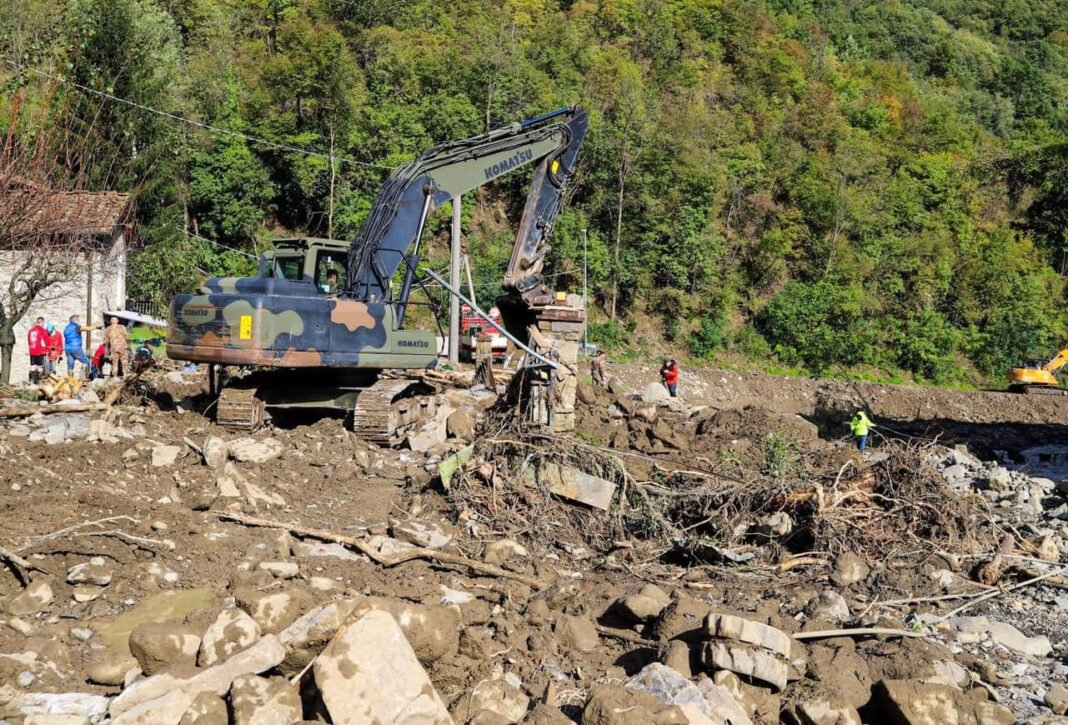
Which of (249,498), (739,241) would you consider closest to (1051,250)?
(739,241)

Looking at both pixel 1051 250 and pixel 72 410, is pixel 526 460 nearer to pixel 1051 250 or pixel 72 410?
pixel 72 410

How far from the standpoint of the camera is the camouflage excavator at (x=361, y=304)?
11367 millimetres

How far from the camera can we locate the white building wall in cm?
1936

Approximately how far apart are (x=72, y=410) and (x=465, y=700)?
8434 mm

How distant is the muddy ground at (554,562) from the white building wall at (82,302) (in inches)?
344

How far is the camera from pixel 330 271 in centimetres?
1302

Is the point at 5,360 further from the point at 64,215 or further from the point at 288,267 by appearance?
the point at 288,267

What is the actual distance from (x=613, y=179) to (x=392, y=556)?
2844 centimetres

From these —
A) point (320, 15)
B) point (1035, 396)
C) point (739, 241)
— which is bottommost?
point (1035, 396)

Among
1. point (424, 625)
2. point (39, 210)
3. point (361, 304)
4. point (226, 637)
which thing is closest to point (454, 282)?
point (361, 304)

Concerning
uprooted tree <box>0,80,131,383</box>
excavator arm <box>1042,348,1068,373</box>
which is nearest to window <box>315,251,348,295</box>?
uprooted tree <box>0,80,131,383</box>

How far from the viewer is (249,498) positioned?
8891mm

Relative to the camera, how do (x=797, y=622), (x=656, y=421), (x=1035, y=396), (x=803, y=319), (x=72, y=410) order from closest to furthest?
1. (x=797, y=622)
2. (x=72, y=410)
3. (x=656, y=421)
4. (x=1035, y=396)
5. (x=803, y=319)

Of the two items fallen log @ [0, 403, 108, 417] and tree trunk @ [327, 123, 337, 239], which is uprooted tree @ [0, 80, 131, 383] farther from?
tree trunk @ [327, 123, 337, 239]
